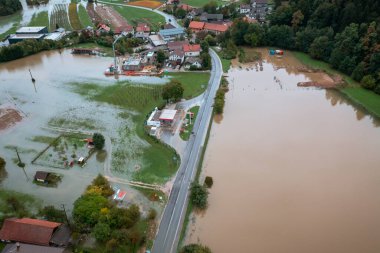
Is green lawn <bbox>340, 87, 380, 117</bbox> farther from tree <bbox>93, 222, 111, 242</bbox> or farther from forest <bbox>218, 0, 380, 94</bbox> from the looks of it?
tree <bbox>93, 222, 111, 242</bbox>

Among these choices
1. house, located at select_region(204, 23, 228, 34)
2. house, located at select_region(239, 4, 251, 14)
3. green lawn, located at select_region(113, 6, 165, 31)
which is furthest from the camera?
house, located at select_region(239, 4, 251, 14)

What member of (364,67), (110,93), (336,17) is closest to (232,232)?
(110,93)

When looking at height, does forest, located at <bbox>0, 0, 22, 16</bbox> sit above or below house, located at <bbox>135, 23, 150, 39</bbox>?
below

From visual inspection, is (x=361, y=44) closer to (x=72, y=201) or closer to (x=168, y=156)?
(x=168, y=156)

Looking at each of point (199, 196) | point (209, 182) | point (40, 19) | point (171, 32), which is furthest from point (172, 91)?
point (40, 19)

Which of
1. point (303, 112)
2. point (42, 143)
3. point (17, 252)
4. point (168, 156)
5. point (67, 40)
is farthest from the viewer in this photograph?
point (67, 40)

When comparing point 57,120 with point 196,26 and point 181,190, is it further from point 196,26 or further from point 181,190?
point 196,26

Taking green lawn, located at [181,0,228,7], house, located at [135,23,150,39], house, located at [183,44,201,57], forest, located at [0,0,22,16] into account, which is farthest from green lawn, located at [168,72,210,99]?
forest, located at [0,0,22,16]
